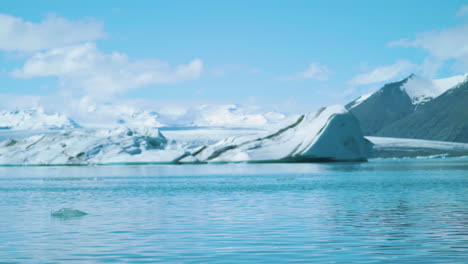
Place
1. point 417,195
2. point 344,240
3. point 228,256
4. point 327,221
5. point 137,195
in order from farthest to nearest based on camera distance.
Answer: point 137,195 → point 417,195 → point 327,221 → point 344,240 → point 228,256

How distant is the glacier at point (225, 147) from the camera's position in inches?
2667

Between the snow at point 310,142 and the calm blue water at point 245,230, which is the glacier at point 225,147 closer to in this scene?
the snow at point 310,142

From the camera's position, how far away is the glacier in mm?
67750

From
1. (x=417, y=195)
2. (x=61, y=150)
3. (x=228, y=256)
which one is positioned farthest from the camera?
(x=61, y=150)

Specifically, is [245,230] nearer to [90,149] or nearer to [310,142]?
[310,142]

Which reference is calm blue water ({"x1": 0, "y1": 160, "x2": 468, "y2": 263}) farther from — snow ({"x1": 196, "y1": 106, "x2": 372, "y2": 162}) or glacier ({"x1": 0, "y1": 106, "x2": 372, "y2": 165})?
glacier ({"x1": 0, "y1": 106, "x2": 372, "y2": 165})

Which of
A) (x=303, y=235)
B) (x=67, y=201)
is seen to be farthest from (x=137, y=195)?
(x=303, y=235)

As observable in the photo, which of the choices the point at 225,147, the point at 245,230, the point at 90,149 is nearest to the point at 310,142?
the point at 225,147

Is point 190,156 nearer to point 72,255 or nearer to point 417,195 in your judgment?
point 417,195

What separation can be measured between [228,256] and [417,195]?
586 inches

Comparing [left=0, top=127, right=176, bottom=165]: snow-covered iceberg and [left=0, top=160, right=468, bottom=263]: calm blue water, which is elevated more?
[left=0, top=127, right=176, bottom=165]: snow-covered iceberg

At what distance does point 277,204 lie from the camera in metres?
21.9

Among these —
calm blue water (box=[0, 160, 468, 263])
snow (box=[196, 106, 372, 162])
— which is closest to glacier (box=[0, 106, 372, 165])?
snow (box=[196, 106, 372, 162])

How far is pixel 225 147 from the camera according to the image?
241ft
